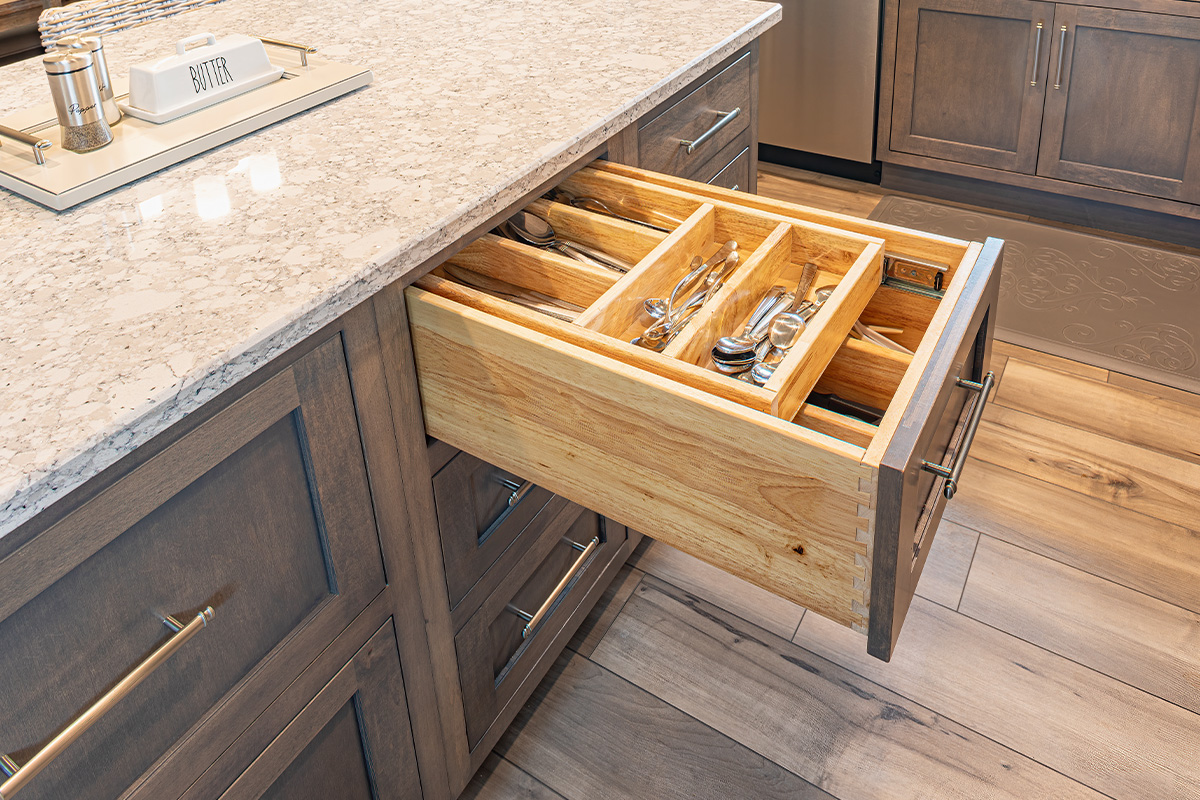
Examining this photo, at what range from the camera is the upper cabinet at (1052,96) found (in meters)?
2.50

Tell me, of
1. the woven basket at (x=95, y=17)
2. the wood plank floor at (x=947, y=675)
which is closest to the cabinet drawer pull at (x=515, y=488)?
the wood plank floor at (x=947, y=675)

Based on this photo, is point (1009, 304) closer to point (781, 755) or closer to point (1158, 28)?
point (1158, 28)

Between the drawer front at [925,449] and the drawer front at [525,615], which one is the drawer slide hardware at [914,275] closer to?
the drawer front at [925,449]

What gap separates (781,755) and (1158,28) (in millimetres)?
2187

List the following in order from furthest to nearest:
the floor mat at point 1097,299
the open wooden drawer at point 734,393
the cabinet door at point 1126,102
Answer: the cabinet door at point 1126,102 < the floor mat at point 1097,299 < the open wooden drawer at point 734,393

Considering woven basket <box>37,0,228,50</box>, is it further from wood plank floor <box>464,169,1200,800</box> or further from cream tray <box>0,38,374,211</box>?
wood plank floor <box>464,169,1200,800</box>

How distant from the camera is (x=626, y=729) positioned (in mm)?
1502

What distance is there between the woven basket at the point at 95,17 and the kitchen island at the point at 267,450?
0.41 m

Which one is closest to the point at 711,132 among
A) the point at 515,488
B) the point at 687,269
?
the point at 687,269


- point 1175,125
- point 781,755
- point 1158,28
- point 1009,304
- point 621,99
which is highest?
point 621,99

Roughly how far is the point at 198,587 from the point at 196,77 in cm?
66

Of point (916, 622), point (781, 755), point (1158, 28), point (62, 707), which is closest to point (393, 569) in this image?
point (62, 707)

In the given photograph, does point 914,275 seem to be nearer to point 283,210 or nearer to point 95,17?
point 283,210

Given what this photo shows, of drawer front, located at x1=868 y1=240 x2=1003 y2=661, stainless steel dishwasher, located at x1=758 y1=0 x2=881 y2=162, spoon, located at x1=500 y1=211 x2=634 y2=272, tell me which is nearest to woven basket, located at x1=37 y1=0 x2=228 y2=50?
spoon, located at x1=500 y1=211 x2=634 y2=272
